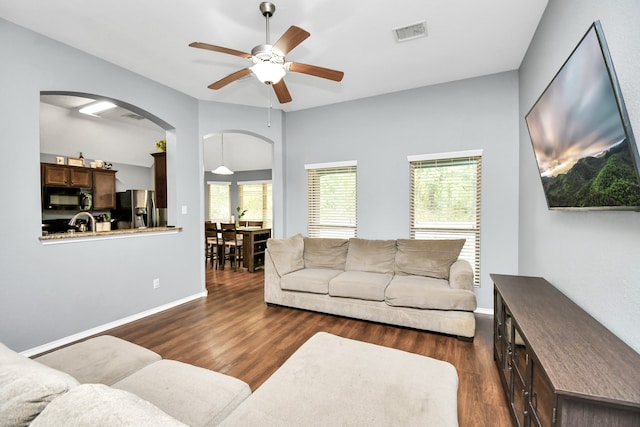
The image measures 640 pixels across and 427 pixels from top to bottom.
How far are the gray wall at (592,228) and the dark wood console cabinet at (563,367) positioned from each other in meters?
0.12

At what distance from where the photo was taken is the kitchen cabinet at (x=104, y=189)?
18.8ft

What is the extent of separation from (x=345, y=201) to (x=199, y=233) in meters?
2.32

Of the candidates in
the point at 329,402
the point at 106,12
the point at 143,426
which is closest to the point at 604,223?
the point at 329,402

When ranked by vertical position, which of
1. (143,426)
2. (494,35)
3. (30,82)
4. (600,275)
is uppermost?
(494,35)

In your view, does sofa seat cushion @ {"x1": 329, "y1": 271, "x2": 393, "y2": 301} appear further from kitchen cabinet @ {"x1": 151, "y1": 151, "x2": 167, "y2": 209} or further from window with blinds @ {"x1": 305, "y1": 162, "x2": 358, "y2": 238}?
kitchen cabinet @ {"x1": 151, "y1": 151, "x2": 167, "y2": 209}

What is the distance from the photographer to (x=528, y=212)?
9.87 ft

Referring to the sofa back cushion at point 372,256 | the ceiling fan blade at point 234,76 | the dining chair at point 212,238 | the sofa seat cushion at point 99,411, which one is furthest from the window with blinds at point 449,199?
the dining chair at point 212,238

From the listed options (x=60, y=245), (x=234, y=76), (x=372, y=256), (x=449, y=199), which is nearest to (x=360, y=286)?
(x=372, y=256)

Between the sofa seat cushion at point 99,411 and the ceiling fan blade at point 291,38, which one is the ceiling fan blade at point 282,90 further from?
the sofa seat cushion at point 99,411

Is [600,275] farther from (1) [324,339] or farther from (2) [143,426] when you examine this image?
(2) [143,426]

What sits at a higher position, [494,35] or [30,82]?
[494,35]

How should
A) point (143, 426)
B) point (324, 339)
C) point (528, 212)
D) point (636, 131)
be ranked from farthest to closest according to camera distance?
1. point (528, 212)
2. point (324, 339)
3. point (636, 131)
4. point (143, 426)

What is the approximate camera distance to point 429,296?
9.70ft

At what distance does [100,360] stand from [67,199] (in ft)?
17.6
